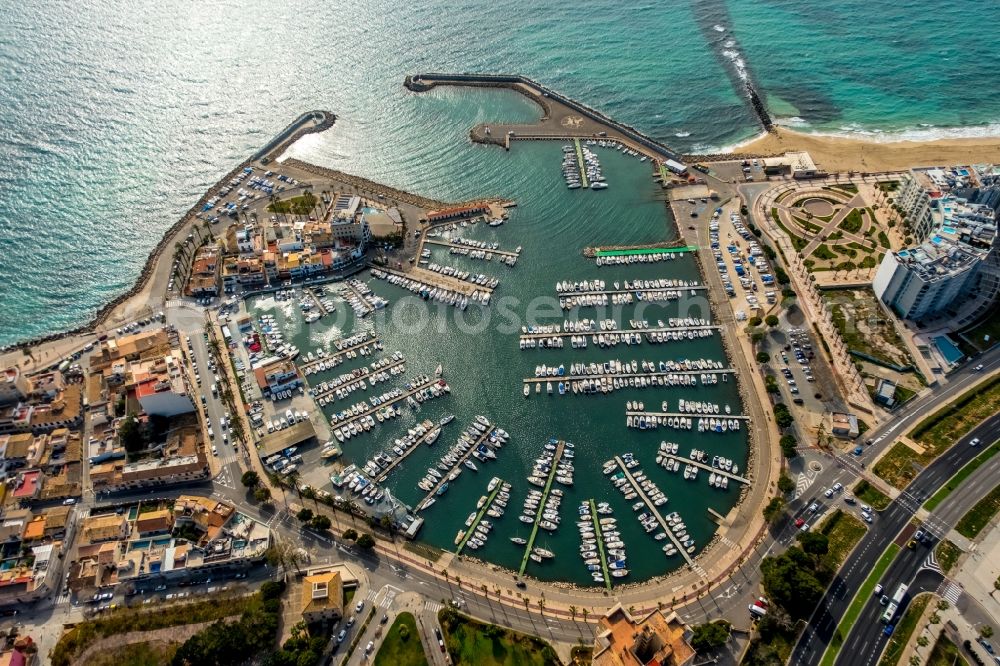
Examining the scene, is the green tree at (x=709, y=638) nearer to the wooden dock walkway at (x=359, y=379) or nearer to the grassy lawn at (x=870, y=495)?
the grassy lawn at (x=870, y=495)

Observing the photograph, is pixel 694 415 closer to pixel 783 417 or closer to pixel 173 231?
pixel 783 417

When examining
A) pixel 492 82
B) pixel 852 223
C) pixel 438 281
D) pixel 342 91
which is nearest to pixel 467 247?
pixel 438 281

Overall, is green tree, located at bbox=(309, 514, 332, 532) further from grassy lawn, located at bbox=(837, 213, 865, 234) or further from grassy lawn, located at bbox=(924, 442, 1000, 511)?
grassy lawn, located at bbox=(837, 213, 865, 234)

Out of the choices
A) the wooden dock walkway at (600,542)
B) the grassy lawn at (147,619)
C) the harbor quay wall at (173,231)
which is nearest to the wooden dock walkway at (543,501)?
the wooden dock walkway at (600,542)

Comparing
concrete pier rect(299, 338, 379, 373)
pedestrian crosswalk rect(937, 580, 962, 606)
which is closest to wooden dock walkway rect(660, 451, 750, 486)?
pedestrian crosswalk rect(937, 580, 962, 606)

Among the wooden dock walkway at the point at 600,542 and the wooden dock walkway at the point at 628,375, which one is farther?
the wooden dock walkway at the point at 628,375

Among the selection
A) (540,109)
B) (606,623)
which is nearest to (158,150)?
(540,109)

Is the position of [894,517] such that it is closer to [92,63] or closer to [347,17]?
[347,17]
